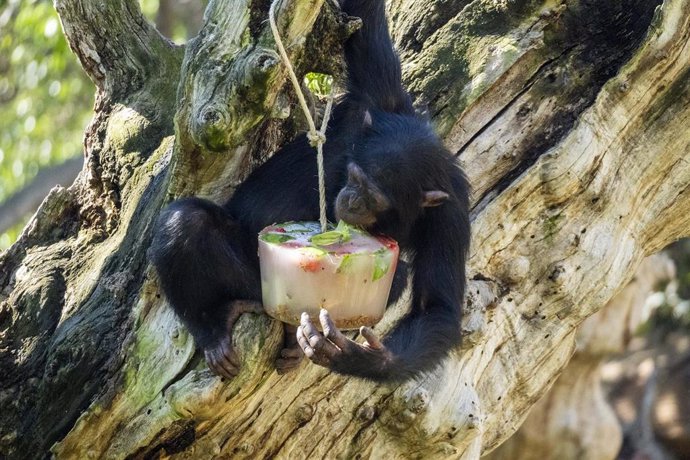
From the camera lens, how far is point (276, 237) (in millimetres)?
4145

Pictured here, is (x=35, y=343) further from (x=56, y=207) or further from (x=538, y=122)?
(x=538, y=122)

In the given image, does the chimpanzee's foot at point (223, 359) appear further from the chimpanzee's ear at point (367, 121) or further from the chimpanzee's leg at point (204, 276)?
the chimpanzee's ear at point (367, 121)

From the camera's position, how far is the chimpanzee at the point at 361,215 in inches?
185

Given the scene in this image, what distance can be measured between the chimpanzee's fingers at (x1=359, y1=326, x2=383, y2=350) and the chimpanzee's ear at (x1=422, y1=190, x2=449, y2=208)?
2.69 ft

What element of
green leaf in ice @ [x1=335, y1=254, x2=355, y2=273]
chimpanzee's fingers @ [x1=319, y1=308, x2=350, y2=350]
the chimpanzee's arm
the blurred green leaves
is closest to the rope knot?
green leaf in ice @ [x1=335, y1=254, x2=355, y2=273]

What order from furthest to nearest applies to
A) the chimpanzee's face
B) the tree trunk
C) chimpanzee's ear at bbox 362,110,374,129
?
chimpanzee's ear at bbox 362,110,374,129
the tree trunk
the chimpanzee's face

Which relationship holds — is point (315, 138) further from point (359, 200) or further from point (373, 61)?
point (373, 61)

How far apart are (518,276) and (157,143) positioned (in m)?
2.23

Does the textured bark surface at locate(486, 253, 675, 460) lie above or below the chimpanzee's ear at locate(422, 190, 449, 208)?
below

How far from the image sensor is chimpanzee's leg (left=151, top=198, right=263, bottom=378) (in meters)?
4.69

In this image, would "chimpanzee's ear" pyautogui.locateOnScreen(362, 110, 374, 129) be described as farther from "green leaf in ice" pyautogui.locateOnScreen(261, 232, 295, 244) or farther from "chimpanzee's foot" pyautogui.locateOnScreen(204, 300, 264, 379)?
"chimpanzee's foot" pyautogui.locateOnScreen(204, 300, 264, 379)

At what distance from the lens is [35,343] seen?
5309mm

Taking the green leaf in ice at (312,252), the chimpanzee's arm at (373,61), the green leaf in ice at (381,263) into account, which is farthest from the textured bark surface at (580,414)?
the green leaf in ice at (312,252)

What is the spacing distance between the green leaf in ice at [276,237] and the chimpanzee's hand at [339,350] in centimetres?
35
